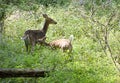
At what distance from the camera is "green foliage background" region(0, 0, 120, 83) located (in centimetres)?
697

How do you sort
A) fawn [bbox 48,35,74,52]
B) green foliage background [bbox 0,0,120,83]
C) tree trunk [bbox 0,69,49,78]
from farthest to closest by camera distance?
fawn [bbox 48,35,74,52]
green foliage background [bbox 0,0,120,83]
tree trunk [bbox 0,69,49,78]

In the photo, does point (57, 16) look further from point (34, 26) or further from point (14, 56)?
point (14, 56)

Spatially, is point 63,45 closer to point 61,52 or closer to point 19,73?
point 61,52

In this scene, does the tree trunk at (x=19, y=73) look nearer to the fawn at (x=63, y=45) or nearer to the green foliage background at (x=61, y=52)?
the green foliage background at (x=61, y=52)

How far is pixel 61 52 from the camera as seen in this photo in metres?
9.41

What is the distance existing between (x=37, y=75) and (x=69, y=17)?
829cm

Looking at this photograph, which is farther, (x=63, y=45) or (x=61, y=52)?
(x=63, y=45)

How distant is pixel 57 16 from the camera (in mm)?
14117

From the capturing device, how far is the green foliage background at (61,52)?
22.9 feet

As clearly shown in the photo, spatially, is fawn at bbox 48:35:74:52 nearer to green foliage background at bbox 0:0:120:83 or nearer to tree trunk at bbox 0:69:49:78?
green foliage background at bbox 0:0:120:83

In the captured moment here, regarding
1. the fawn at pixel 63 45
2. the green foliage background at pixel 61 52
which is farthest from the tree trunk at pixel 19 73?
the fawn at pixel 63 45

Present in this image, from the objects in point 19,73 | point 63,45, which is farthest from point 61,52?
point 19,73

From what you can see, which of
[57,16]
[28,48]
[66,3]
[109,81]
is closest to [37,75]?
[109,81]

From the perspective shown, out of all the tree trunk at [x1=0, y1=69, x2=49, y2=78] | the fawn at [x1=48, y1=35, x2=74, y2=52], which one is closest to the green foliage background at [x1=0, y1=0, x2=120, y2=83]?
the fawn at [x1=48, y1=35, x2=74, y2=52]
